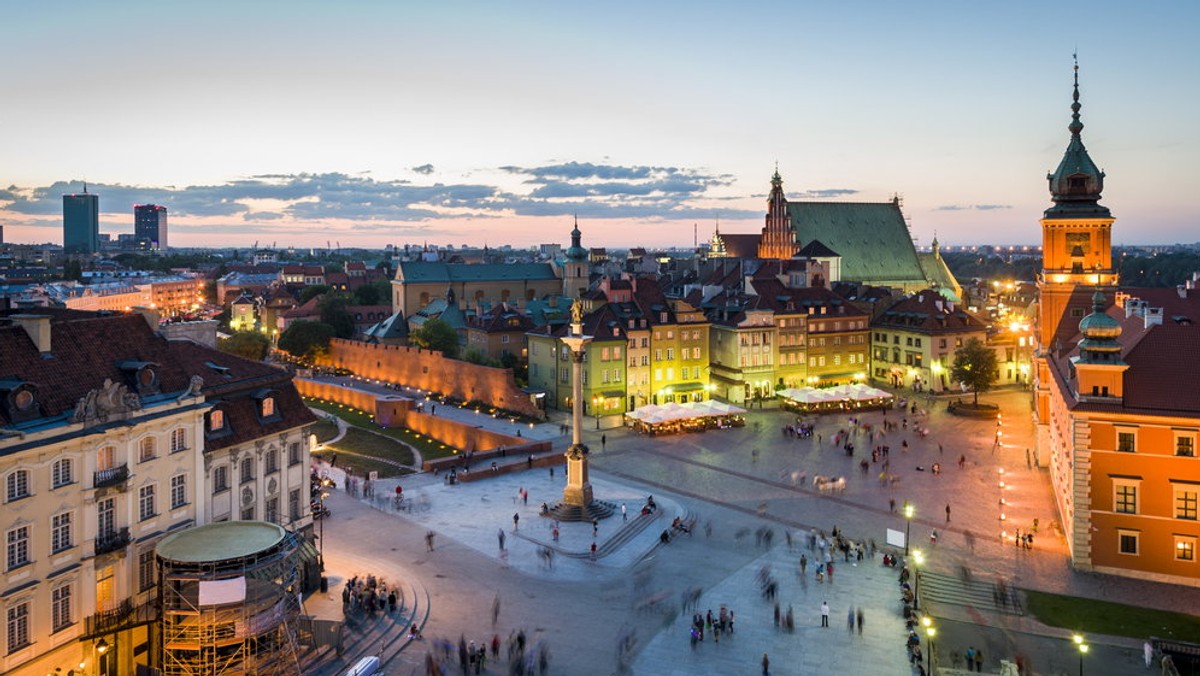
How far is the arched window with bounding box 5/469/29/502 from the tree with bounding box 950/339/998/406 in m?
62.1

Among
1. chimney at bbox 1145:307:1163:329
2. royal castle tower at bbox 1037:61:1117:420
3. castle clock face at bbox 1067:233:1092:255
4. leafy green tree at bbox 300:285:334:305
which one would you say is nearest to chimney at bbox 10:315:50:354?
chimney at bbox 1145:307:1163:329

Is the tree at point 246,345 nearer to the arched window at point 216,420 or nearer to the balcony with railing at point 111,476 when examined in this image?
the arched window at point 216,420

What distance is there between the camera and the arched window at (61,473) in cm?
2330

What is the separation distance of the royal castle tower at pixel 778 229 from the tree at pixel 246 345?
59153mm

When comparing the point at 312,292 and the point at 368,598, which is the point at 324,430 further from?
the point at 312,292

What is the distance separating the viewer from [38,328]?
24.8 m

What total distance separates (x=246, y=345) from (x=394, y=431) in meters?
26.7

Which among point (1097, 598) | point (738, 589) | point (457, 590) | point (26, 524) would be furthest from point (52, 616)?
point (1097, 598)

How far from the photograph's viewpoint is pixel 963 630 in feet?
94.7

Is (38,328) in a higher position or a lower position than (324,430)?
higher

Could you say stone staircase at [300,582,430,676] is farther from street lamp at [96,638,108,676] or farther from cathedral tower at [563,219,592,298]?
cathedral tower at [563,219,592,298]

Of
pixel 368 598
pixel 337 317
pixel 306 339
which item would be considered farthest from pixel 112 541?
pixel 337 317

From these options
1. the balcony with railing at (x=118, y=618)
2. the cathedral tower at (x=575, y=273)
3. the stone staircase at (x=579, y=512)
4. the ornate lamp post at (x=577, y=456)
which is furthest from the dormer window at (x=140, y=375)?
the cathedral tower at (x=575, y=273)

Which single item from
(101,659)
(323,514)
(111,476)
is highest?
(111,476)
